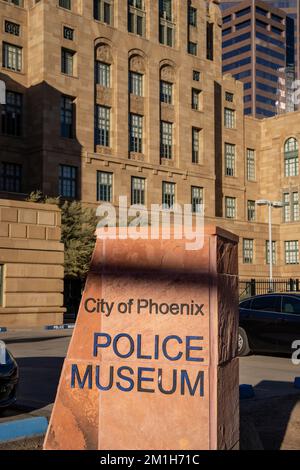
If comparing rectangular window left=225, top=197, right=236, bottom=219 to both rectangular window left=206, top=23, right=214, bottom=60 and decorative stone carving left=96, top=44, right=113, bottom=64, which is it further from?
decorative stone carving left=96, top=44, right=113, bottom=64

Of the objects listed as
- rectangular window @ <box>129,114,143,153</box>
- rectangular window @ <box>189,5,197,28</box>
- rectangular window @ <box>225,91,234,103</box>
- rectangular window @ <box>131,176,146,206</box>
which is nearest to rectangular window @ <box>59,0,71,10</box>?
rectangular window @ <box>129,114,143,153</box>

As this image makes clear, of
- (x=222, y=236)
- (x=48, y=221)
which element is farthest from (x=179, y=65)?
(x=222, y=236)

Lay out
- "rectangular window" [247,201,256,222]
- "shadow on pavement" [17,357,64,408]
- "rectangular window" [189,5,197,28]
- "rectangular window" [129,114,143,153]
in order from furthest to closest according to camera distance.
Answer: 1. "rectangular window" [247,201,256,222]
2. "rectangular window" [189,5,197,28]
3. "rectangular window" [129,114,143,153]
4. "shadow on pavement" [17,357,64,408]

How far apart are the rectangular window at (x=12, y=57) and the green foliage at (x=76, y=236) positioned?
12041 mm

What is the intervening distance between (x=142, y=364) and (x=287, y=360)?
38.1ft

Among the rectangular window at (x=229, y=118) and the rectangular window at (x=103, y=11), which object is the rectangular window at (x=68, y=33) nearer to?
the rectangular window at (x=103, y=11)

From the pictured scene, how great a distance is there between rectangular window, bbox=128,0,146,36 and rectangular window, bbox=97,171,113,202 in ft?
43.2

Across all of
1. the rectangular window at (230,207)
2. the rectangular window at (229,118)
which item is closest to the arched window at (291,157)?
the rectangular window at (229,118)

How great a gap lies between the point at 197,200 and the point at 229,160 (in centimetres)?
845

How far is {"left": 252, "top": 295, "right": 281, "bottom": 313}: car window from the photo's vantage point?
16344 millimetres

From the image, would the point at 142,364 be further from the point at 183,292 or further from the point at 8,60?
the point at 8,60

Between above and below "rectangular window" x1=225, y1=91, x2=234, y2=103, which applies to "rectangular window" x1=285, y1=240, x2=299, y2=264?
below

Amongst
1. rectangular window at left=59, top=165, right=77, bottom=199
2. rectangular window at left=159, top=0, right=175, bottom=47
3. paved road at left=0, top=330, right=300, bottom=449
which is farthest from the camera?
rectangular window at left=159, top=0, right=175, bottom=47

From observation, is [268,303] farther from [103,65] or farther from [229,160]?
[229,160]
